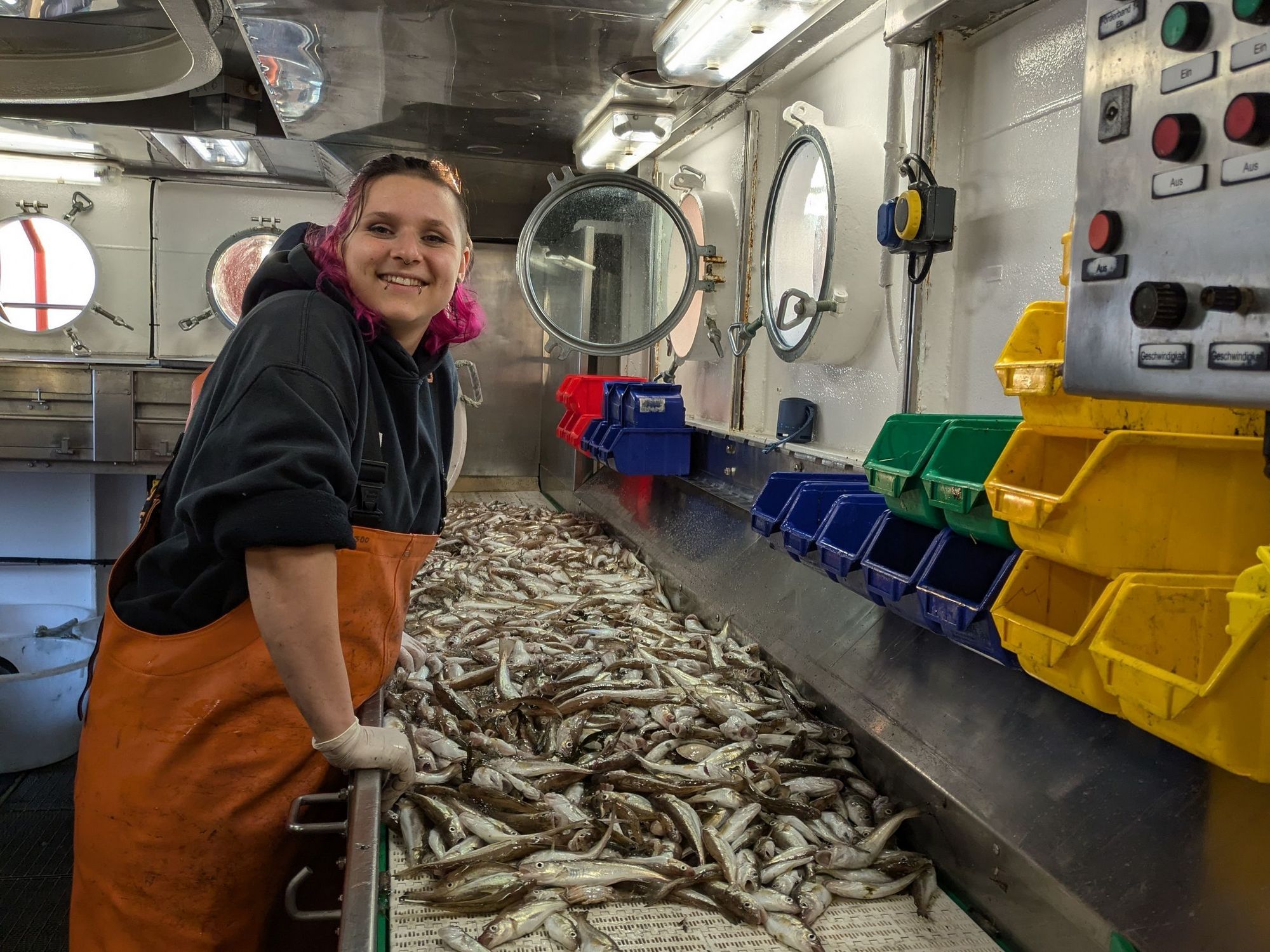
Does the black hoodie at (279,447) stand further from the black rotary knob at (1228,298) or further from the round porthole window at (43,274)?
the round porthole window at (43,274)

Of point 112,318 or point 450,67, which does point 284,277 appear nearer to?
point 450,67

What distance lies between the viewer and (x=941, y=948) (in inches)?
79.7

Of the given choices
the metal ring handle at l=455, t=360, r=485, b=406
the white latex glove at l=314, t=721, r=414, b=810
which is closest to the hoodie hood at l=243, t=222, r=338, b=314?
the white latex glove at l=314, t=721, r=414, b=810

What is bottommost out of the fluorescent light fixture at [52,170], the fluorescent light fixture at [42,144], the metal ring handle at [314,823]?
the metal ring handle at [314,823]

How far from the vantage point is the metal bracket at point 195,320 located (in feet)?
27.2

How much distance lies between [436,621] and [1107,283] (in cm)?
368

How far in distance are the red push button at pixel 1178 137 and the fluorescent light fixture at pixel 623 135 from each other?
4771mm

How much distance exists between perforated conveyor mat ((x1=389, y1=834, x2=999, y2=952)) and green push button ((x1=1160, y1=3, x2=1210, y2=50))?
177 cm

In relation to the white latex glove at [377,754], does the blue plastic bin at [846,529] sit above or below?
above

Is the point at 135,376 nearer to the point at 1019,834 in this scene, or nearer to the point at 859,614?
the point at 859,614

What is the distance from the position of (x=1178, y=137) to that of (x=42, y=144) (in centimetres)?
874

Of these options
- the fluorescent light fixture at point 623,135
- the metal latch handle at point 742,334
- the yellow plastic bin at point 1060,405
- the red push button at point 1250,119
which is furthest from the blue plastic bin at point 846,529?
the fluorescent light fixture at point 623,135

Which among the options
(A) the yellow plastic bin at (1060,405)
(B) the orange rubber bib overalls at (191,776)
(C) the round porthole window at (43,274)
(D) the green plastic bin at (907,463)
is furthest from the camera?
(C) the round porthole window at (43,274)

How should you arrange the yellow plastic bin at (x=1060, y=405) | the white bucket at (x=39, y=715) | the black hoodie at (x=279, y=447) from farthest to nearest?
the white bucket at (x=39, y=715)
the black hoodie at (x=279, y=447)
the yellow plastic bin at (x=1060, y=405)
